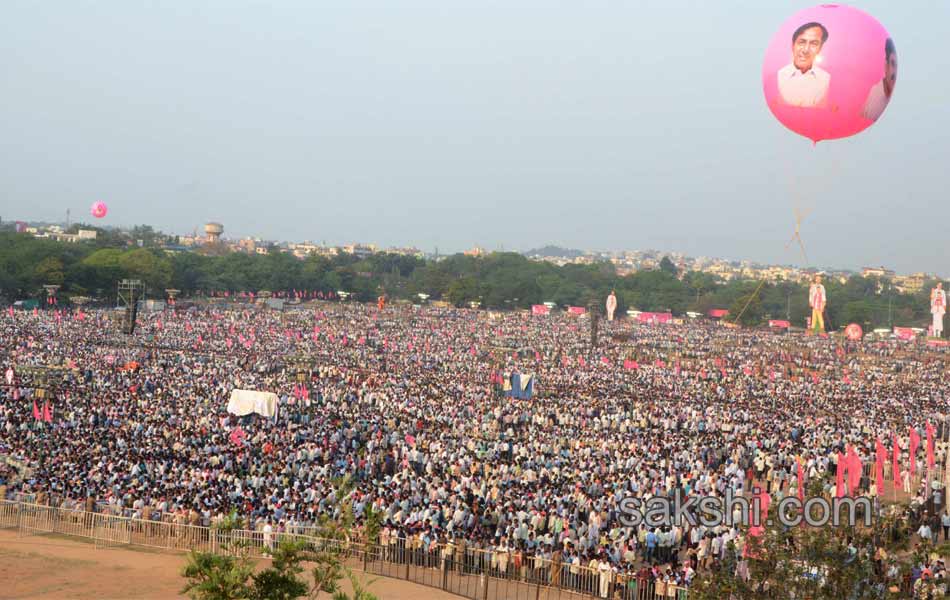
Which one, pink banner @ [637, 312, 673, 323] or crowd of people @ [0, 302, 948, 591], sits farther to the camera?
pink banner @ [637, 312, 673, 323]

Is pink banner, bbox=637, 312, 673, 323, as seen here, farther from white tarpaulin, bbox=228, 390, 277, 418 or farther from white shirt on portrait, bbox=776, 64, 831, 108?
white shirt on portrait, bbox=776, 64, 831, 108

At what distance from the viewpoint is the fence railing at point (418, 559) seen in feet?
49.0

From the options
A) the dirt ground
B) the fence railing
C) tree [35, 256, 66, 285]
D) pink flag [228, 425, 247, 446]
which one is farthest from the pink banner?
the dirt ground

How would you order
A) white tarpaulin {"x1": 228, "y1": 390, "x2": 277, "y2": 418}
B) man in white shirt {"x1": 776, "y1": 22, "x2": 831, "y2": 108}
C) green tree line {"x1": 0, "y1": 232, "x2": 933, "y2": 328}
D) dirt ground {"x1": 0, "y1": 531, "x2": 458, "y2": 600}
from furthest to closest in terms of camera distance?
1. green tree line {"x1": 0, "y1": 232, "x2": 933, "y2": 328}
2. white tarpaulin {"x1": 228, "y1": 390, "x2": 277, "y2": 418}
3. man in white shirt {"x1": 776, "y1": 22, "x2": 831, "y2": 108}
4. dirt ground {"x1": 0, "y1": 531, "x2": 458, "y2": 600}

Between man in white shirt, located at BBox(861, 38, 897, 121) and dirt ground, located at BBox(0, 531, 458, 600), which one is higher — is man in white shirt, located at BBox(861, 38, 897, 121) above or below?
above

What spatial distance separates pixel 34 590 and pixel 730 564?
423 inches

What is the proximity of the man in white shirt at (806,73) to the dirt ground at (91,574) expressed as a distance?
1218 cm

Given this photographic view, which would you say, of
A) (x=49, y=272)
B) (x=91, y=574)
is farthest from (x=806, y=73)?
(x=49, y=272)

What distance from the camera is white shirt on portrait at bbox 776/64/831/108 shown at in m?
18.2

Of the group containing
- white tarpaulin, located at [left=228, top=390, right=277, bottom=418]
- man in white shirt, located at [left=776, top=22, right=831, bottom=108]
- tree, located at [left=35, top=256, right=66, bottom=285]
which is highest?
man in white shirt, located at [left=776, top=22, right=831, bottom=108]

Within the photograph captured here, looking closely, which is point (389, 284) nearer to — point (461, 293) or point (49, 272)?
point (461, 293)

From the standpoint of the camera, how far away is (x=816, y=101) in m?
18.5

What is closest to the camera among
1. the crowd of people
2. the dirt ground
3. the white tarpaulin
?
the dirt ground

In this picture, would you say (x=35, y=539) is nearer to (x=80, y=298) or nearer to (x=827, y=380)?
(x=827, y=380)
